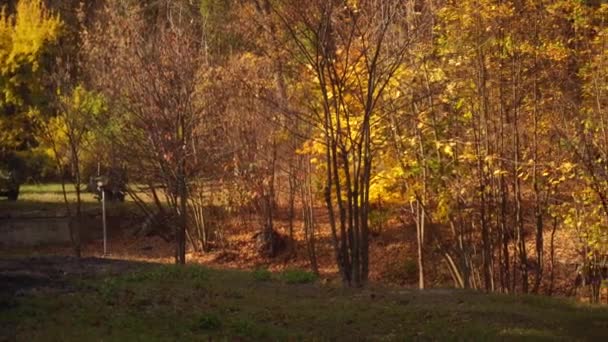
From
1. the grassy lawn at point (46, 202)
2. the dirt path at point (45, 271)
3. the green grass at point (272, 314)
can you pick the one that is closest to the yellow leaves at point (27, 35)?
the grassy lawn at point (46, 202)

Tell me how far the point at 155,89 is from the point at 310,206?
221 inches

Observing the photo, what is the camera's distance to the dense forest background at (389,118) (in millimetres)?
13109

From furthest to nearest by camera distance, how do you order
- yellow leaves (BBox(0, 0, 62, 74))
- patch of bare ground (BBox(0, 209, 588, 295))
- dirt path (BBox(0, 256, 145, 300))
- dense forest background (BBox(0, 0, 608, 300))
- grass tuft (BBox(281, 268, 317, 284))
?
yellow leaves (BBox(0, 0, 62, 74))
patch of bare ground (BBox(0, 209, 588, 295))
dense forest background (BBox(0, 0, 608, 300))
grass tuft (BBox(281, 268, 317, 284))
dirt path (BBox(0, 256, 145, 300))

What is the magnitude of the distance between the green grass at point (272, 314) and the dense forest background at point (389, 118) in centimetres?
173

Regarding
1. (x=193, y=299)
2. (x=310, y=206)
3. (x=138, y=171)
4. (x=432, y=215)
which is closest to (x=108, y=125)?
(x=138, y=171)

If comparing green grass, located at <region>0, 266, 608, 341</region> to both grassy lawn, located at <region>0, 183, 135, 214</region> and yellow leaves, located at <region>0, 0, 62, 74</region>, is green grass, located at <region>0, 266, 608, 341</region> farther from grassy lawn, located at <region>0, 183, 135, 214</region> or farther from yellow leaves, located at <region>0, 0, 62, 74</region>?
grassy lawn, located at <region>0, 183, 135, 214</region>

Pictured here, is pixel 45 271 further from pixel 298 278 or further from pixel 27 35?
pixel 27 35

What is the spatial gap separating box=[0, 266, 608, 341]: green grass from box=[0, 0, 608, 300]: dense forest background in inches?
68.0

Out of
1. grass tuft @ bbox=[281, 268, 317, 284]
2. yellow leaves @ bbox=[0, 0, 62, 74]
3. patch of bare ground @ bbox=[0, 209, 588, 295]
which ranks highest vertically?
yellow leaves @ bbox=[0, 0, 62, 74]

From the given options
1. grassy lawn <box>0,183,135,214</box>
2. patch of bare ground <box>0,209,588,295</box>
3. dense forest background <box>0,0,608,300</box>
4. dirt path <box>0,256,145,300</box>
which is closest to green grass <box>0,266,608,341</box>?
dirt path <box>0,256,145,300</box>

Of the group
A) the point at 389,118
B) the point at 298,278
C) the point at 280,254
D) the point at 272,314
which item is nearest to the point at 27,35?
the point at 280,254

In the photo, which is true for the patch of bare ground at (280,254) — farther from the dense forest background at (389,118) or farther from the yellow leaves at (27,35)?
the yellow leaves at (27,35)

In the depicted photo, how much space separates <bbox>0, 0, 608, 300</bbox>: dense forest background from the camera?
43.0 feet

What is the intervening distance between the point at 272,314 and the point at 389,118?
6.57 m
